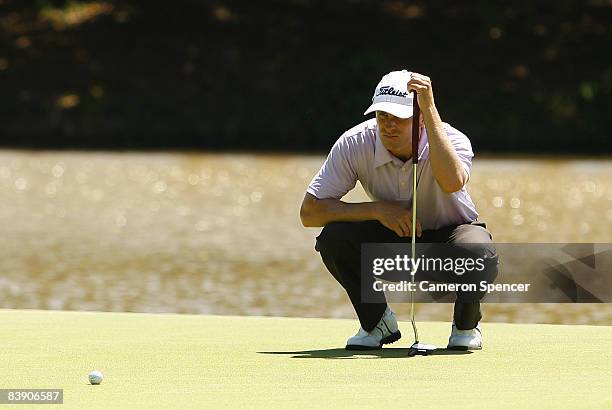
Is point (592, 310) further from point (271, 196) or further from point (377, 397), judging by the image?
point (271, 196)

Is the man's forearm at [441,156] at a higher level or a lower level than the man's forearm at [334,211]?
higher

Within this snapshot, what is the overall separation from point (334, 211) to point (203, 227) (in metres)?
9.69

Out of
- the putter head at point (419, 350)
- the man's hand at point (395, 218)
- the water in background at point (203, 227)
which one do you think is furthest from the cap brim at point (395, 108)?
the water in background at point (203, 227)

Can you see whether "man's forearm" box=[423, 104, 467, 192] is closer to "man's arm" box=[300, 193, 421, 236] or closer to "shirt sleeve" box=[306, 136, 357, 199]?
"man's arm" box=[300, 193, 421, 236]

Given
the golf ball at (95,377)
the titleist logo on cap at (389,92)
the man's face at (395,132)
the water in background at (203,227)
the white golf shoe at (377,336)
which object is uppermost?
the water in background at (203,227)

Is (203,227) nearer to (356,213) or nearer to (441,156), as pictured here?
(356,213)

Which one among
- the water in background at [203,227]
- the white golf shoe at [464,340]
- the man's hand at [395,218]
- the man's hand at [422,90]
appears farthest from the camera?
the water in background at [203,227]

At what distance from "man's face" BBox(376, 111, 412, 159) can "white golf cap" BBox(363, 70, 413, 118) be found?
0.07m

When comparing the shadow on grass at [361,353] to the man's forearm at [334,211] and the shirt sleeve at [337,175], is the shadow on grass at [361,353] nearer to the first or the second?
the man's forearm at [334,211]

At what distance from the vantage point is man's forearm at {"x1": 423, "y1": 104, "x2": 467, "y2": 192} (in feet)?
19.4

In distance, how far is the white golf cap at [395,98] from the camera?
5.95m

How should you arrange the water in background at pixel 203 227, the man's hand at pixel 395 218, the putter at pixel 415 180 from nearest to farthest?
Result: the putter at pixel 415 180, the man's hand at pixel 395 218, the water in background at pixel 203 227

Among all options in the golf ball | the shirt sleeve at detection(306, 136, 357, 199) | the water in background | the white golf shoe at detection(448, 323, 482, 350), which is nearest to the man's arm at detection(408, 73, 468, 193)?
the shirt sleeve at detection(306, 136, 357, 199)

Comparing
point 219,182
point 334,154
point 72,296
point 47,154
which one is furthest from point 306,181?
point 334,154
